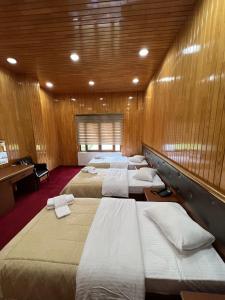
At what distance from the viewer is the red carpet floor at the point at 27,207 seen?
223 cm

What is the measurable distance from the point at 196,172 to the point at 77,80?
3949mm

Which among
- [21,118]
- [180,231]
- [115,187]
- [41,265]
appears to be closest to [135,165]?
[115,187]

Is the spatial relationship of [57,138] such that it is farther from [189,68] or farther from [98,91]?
[189,68]

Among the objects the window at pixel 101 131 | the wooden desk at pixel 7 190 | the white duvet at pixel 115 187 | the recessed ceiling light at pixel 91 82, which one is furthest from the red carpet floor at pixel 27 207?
the recessed ceiling light at pixel 91 82

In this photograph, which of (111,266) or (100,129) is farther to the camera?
(100,129)

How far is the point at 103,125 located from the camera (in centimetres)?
554

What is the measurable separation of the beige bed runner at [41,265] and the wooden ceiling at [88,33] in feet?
8.11

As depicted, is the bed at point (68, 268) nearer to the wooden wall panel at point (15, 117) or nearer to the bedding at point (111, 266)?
the bedding at point (111, 266)

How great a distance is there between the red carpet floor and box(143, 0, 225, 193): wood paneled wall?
2761mm

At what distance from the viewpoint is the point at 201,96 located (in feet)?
4.75

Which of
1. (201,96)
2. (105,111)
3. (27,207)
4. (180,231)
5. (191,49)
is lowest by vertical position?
(27,207)

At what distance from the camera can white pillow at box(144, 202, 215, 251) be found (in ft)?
3.53

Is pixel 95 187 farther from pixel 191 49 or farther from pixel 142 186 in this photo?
pixel 191 49

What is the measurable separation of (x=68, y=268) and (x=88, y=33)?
9.21ft
